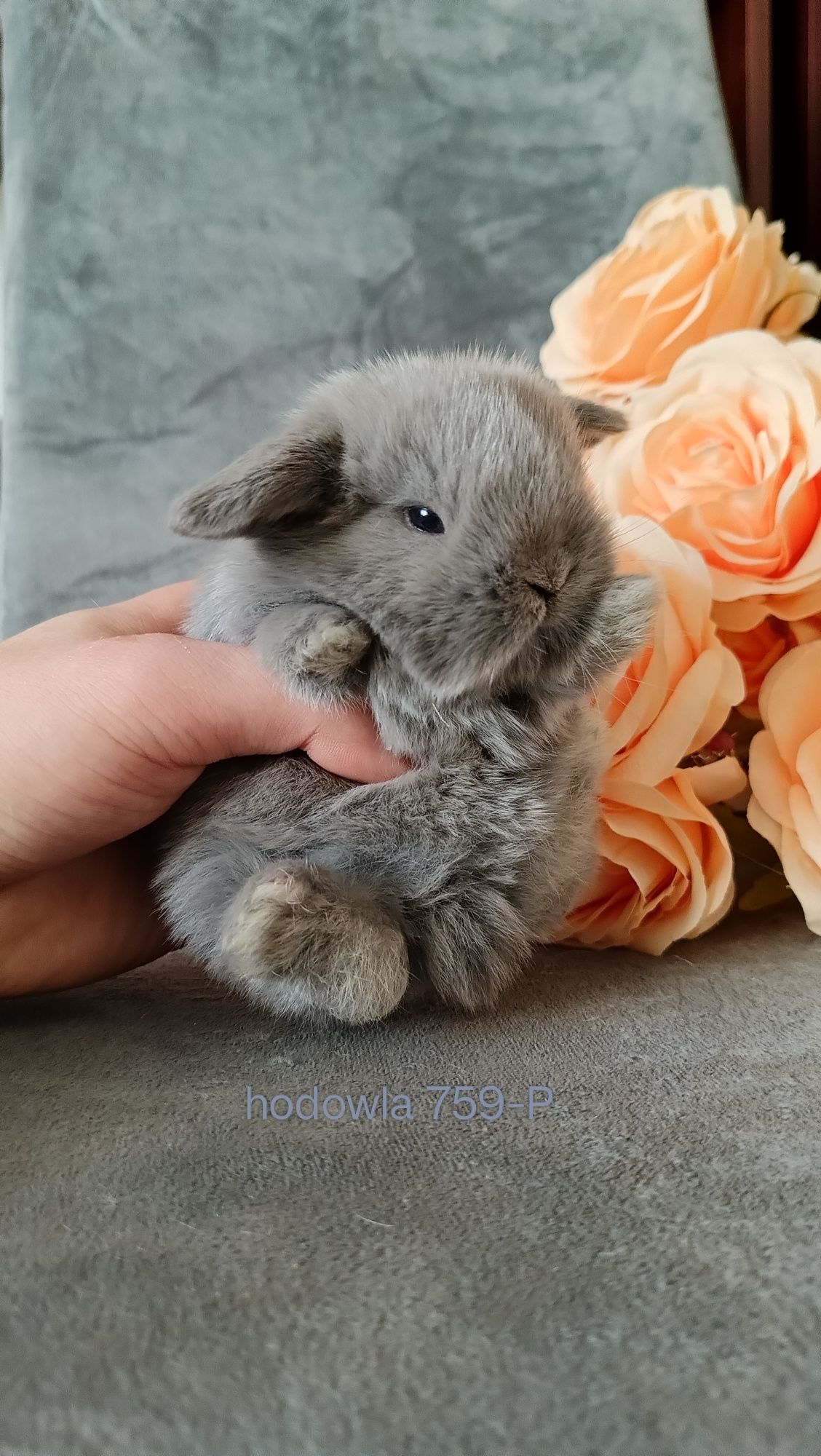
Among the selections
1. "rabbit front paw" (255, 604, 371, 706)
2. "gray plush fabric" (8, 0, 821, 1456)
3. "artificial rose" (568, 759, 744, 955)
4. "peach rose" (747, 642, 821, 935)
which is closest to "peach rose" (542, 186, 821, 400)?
"gray plush fabric" (8, 0, 821, 1456)

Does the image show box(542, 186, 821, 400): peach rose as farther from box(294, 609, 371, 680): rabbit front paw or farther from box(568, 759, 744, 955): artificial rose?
box(294, 609, 371, 680): rabbit front paw

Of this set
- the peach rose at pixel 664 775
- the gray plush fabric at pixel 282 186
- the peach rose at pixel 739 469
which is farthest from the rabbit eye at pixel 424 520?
the gray plush fabric at pixel 282 186

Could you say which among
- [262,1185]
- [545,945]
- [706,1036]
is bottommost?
[545,945]

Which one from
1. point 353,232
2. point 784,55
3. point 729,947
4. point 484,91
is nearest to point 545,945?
point 729,947

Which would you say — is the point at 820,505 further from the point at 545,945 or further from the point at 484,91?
the point at 484,91

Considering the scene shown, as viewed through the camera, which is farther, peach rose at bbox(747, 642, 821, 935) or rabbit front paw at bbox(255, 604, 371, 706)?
peach rose at bbox(747, 642, 821, 935)

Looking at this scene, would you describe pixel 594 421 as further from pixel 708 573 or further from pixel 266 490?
pixel 266 490

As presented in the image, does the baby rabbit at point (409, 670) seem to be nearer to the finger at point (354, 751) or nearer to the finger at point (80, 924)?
the finger at point (354, 751)
